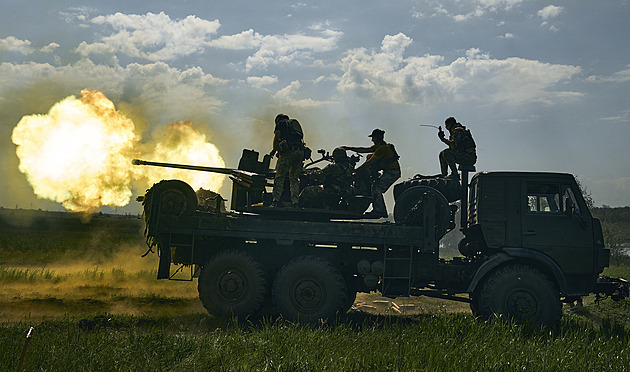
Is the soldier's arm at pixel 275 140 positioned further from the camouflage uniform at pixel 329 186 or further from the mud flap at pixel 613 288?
the mud flap at pixel 613 288

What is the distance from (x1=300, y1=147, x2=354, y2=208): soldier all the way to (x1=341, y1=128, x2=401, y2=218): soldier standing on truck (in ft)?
1.08

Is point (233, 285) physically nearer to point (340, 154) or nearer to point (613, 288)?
point (340, 154)

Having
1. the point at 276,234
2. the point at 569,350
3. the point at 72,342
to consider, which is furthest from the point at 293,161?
the point at 569,350

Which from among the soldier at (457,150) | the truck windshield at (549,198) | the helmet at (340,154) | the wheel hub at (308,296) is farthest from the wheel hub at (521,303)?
the helmet at (340,154)

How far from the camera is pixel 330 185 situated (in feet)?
32.7

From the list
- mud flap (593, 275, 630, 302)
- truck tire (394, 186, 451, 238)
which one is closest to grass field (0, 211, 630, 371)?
mud flap (593, 275, 630, 302)

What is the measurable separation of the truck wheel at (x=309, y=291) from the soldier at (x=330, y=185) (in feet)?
5.05

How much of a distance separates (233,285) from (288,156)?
115 inches

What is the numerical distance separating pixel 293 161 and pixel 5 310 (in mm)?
6898

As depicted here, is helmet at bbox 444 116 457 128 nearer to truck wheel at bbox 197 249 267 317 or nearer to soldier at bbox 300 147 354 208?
soldier at bbox 300 147 354 208

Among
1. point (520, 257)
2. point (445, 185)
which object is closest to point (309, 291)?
point (445, 185)

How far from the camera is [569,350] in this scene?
663 cm

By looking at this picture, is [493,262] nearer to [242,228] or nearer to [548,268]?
[548,268]

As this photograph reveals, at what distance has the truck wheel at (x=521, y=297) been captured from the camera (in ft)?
27.7
